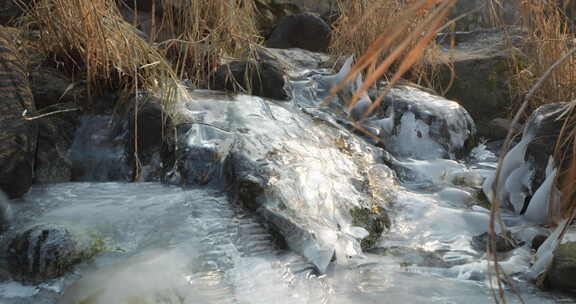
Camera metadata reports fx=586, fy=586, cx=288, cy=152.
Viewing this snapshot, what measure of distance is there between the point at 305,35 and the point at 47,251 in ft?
15.1

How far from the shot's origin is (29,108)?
2855 millimetres

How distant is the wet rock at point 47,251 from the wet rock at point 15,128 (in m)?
0.41

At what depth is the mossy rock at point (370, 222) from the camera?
2784 mm

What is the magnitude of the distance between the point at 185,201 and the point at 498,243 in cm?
148

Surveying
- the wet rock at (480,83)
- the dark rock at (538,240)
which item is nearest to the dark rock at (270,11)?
the wet rock at (480,83)

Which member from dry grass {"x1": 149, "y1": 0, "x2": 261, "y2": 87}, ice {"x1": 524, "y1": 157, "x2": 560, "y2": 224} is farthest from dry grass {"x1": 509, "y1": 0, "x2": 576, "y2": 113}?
dry grass {"x1": 149, "y1": 0, "x2": 261, "y2": 87}

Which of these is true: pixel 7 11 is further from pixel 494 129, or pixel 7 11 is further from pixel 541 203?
pixel 494 129

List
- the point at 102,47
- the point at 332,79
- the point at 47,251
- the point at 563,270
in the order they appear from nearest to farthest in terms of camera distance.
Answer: the point at 47,251 → the point at 563,270 → the point at 102,47 → the point at 332,79

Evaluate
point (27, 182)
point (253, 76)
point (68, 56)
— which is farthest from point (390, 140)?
point (27, 182)

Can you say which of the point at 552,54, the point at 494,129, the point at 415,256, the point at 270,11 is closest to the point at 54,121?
the point at 415,256

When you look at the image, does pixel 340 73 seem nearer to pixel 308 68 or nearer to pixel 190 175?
pixel 308 68

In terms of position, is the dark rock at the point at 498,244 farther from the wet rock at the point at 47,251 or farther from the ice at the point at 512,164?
the wet rock at the point at 47,251

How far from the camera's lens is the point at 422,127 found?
4.43 metres

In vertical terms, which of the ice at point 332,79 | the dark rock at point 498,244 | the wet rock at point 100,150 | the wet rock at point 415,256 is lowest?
the wet rock at point 415,256
